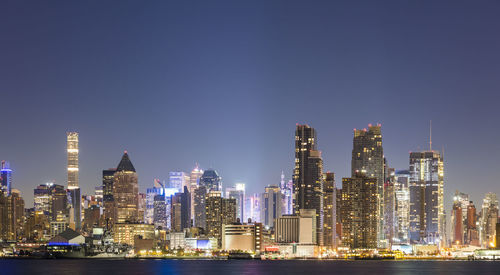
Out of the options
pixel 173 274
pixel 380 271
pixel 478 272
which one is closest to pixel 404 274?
pixel 380 271

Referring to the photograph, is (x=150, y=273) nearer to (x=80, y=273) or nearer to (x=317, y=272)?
(x=80, y=273)

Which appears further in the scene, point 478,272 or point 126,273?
point 478,272

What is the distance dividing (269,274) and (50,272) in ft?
153

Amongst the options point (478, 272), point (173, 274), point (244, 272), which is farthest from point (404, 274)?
point (173, 274)

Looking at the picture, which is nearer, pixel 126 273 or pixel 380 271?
pixel 126 273

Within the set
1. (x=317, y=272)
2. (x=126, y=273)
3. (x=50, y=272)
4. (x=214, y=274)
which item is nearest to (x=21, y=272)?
(x=50, y=272)

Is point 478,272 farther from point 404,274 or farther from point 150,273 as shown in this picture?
point 150,273

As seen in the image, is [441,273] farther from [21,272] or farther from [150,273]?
[21,272]

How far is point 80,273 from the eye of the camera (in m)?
178

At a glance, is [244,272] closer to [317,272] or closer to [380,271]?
[317,272]

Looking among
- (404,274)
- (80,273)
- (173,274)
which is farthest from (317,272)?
(80,273)

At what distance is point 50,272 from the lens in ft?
594

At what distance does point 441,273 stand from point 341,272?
24360 mm

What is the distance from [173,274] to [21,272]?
32.1 metres
